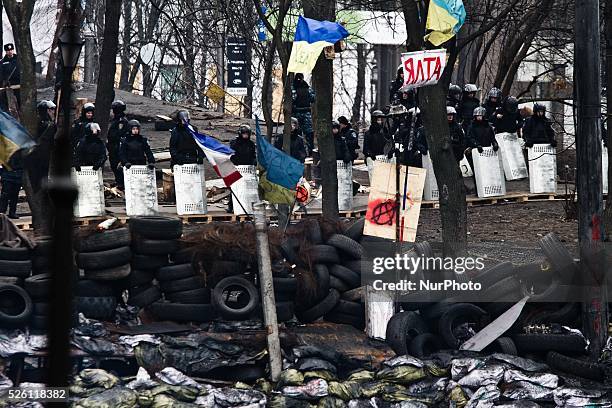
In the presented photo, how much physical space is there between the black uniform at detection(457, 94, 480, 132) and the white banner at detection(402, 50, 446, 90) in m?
10.9

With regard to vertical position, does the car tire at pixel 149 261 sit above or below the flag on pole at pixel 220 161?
below

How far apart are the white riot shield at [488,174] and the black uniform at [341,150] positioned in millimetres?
2249

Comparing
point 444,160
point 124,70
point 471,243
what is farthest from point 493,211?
point 124,70

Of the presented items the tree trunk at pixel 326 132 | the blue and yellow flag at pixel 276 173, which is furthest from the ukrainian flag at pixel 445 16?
the tree trunk at pixel 326 132

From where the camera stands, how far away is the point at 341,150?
24938mm

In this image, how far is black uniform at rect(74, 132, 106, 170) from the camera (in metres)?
22.7

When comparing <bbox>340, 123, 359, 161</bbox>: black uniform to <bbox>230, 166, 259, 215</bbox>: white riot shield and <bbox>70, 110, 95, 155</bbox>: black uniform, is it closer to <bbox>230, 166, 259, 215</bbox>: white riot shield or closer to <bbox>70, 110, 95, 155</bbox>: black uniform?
<bbox>230, 166, 259, 215</bbox>: white riot shield

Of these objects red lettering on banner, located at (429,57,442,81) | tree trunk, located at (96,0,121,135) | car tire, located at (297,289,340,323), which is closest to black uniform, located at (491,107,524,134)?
tree trunk, located at (96,0,121,135)

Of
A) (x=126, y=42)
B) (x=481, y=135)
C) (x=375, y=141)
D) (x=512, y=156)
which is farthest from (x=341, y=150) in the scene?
(x=126, y=42)

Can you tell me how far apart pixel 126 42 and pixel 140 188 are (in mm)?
24524

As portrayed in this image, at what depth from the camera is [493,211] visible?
24.2m

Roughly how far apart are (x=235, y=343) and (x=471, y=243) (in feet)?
24.8

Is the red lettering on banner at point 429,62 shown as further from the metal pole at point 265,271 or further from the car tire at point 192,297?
the car tire at point 192,297

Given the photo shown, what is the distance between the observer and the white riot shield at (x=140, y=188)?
74.9ft
